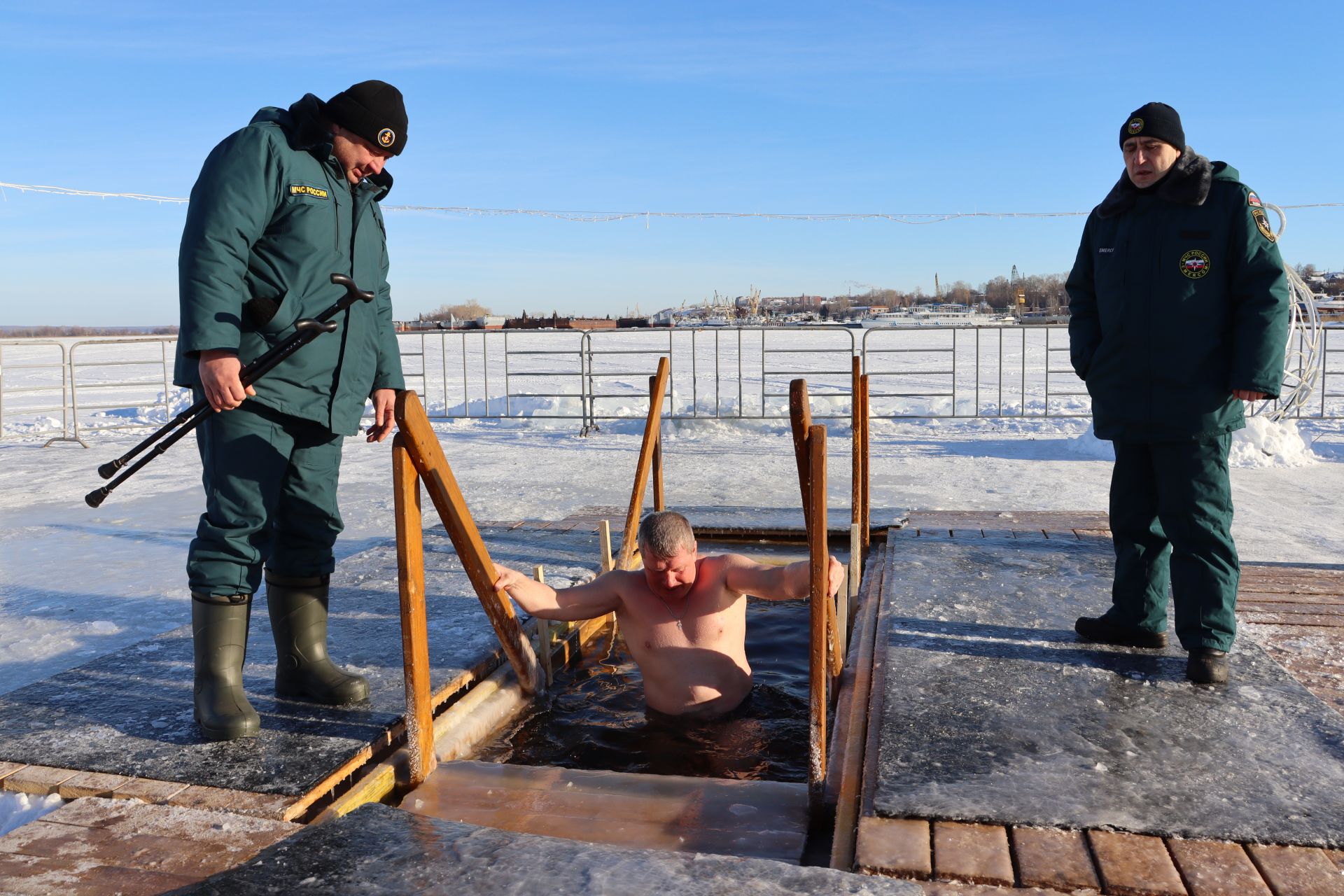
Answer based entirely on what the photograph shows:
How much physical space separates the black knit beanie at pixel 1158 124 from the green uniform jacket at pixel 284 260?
2.23 meters

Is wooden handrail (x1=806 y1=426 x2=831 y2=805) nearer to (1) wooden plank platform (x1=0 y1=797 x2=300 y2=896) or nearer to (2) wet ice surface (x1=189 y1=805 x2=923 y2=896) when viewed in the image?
(2) wet ice surface (x1=189 y1=805 x2=923 y2=896)

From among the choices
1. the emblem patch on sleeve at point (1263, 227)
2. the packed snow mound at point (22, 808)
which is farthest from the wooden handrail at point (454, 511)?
the emblem patch on sleeve at point (1263, 227)

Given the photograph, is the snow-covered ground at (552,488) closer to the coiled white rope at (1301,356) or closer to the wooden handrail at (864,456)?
the coiled white rope at (1301,356)

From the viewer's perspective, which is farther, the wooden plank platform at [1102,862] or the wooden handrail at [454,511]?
the wooden handrail at [454,511]

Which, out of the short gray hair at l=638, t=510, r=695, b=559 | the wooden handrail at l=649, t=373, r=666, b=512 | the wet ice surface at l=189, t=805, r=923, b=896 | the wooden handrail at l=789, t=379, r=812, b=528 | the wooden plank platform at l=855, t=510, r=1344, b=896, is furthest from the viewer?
the wooden handrail at l=649, t=373, r=666, b=512

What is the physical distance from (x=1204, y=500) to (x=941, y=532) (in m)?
2.24

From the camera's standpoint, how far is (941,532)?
17.3 ft

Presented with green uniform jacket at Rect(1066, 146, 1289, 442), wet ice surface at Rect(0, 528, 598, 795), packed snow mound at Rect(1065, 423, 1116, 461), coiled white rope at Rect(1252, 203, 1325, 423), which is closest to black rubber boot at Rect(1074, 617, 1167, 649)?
green uniform jacket at Rect(1066, 146, 1289, 442)

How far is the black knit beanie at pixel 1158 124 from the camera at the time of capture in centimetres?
301

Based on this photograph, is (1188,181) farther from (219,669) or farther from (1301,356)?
(1301,356)

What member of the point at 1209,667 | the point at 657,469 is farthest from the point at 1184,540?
the point at 657,469

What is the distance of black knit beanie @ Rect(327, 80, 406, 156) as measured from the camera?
8.67 feet

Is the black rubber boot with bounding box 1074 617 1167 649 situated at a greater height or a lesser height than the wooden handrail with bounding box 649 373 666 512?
lesser

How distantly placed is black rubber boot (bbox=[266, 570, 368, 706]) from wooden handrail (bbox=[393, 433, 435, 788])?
1.21 feet
